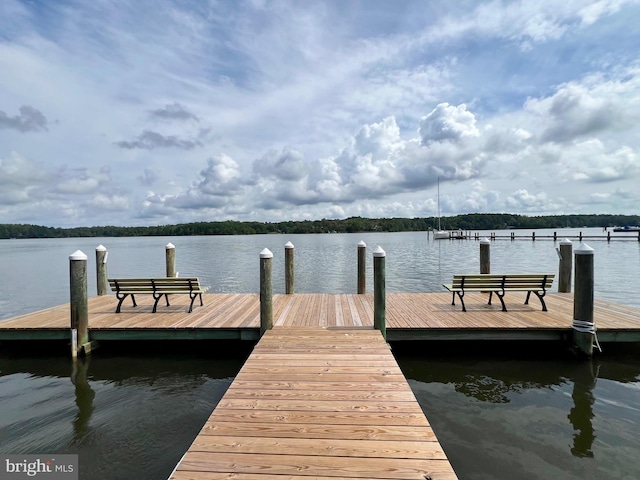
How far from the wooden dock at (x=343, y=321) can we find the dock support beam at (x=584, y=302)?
0.27m

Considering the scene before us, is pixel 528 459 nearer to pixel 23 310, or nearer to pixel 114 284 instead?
pixel 114 284

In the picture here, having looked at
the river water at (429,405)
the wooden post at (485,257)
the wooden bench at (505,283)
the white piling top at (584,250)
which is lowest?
the river water at (429,405)

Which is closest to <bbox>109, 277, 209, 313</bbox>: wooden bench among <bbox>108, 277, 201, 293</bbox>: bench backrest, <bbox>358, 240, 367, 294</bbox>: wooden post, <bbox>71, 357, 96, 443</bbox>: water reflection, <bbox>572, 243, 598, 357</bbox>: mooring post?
<bbox>108, 277, 201, 293</bbox>: bench backrest

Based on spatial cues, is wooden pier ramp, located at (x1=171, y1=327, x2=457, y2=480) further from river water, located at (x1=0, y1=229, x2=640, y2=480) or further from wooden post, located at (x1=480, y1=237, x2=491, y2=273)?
wooden post, located at (x1=480, y1=237, x2=491, y2=273)

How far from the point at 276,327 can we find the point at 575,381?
16.5 ft

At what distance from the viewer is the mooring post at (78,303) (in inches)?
260

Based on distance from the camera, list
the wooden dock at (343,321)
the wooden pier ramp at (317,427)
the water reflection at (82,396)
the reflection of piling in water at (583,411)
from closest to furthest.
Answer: the wooden pier ramp at (317,427)
the reflection of piling in water at (583,411)
the water reflection at (82,396)
the wooden dock at (343,321)

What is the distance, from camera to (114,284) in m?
7.88

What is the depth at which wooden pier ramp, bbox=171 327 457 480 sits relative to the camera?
2592 millimetres

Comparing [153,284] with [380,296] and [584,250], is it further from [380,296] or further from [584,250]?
[584,250]

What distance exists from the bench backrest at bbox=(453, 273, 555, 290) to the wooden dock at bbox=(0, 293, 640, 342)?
57 centimetres

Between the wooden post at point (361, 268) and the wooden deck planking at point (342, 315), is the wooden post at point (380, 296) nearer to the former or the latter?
the wooden deck planking at point (342, 315)

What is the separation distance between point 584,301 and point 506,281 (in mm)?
1500

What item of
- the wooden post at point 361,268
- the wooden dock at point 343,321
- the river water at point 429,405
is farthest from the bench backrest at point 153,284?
the wooden post at point 361,268
